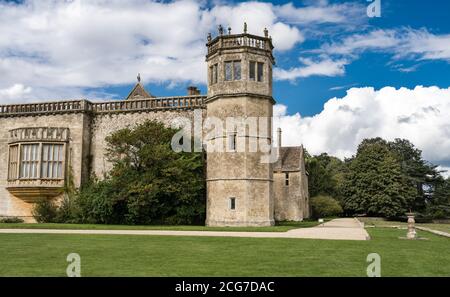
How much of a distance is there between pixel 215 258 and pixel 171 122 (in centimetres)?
2020

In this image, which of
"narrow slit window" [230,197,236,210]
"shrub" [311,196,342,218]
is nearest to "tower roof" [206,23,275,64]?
"narrow slit window" [230,197,236,210]

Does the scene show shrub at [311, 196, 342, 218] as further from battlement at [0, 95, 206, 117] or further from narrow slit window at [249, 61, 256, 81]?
narrow slit window at [249, 61, 256, 81]

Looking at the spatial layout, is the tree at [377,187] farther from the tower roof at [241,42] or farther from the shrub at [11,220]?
the shrub at [11,220]

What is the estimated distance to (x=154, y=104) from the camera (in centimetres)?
3134

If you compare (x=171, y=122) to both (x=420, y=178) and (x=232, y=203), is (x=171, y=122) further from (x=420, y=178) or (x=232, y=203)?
(x=420, y=178)

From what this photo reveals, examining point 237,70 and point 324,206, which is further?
point 324,206

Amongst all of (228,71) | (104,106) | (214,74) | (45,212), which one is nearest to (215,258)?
(228,71)

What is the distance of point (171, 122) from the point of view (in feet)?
100

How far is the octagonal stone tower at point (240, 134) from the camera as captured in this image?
26156 mm

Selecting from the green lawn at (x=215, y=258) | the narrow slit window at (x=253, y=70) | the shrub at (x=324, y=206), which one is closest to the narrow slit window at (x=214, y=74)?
the narrow slit window at (x=253, y=70)

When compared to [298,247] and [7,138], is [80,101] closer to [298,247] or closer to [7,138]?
[7,138]

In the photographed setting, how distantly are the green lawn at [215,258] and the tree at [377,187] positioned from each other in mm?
35881

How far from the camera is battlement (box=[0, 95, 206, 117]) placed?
101 ft
